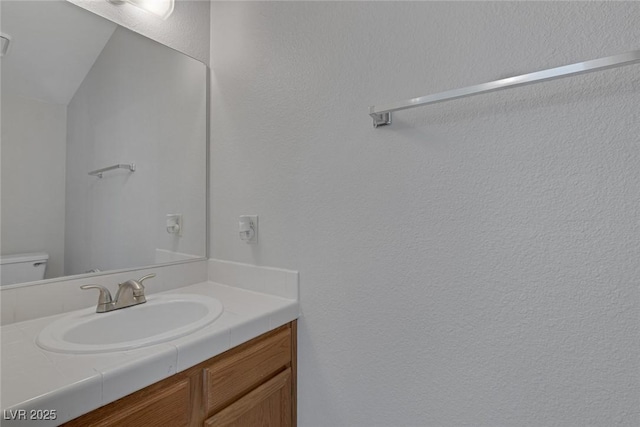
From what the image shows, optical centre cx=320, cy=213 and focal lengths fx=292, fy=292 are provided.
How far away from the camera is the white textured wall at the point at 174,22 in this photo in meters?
1.13

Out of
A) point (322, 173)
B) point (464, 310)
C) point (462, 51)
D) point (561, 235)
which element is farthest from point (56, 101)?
point (561, 235)

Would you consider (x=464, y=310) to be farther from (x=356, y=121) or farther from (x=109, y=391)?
(x=109, y=391)

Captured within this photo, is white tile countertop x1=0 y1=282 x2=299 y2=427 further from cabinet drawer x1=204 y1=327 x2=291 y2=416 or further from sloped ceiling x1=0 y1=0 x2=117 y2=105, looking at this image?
sloped ceiling x1=0 y1=0 x2=117 y2=105

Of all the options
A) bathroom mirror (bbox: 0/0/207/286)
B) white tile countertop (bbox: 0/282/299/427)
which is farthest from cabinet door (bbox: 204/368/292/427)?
bathroom mirror (bbox: 0/0/207/286)

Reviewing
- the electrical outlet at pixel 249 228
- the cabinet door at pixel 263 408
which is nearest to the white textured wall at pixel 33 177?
the electrical outlet at pixel 249 228

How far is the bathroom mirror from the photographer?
3.07 feet

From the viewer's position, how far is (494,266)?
0.76m

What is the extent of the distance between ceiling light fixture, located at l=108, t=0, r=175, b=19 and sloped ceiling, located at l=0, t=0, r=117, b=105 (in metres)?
0.14

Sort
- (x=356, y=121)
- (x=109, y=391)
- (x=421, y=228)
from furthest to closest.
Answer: (x=356, y=121)
(x=421, y=228)
(x=109, y=391)

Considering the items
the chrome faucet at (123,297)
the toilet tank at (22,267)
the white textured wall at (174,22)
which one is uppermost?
the white textured wall at (174,22)

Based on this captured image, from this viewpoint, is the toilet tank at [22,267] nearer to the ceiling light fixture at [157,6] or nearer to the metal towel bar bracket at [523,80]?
the ceiling light fixture at [157,6]

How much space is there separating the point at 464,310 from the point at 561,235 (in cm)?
30

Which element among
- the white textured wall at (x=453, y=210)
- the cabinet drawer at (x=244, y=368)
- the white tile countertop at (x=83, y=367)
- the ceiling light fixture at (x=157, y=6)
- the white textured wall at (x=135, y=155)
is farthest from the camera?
the ceiling light fixture at (x=157, y=6)

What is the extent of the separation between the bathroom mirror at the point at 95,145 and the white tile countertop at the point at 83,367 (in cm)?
31
